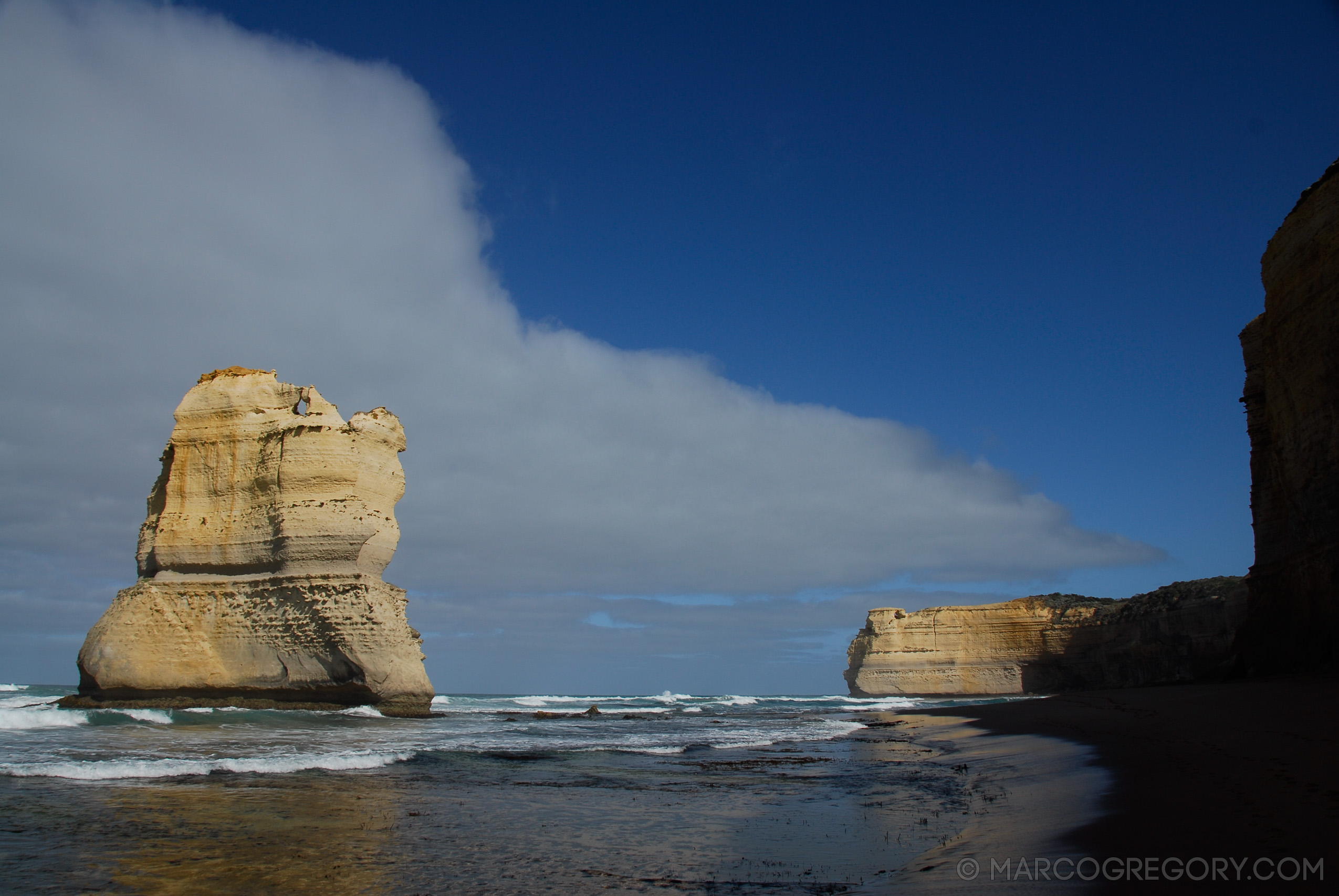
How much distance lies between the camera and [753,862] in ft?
18.2

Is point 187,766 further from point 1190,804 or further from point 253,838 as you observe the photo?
point 1190,804

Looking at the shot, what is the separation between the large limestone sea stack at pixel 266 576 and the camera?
25078 mm

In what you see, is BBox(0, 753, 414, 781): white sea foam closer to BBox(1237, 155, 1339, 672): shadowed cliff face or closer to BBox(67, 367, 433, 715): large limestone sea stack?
BBox(67, 367, 433, 715): large limestone sea stack

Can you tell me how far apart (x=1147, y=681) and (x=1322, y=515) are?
2801 centimetres

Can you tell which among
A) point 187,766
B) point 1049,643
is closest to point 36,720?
point 187,766

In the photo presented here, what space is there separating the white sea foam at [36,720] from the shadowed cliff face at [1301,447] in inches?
1155

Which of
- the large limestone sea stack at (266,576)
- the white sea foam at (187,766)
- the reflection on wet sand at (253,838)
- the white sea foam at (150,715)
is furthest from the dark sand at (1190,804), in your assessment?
the large limestone sea stack at (266,576)

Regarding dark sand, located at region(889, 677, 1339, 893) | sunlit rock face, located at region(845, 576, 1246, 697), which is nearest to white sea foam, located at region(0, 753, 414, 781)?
dark sand, located at region(889, 677, 1339, 893)

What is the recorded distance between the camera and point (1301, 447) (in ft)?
57.9

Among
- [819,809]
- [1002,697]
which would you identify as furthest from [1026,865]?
[1002,697]

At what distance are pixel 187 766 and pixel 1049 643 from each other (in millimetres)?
56582

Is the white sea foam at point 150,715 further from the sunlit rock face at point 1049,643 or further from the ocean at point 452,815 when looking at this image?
the sunlit rock face at point 1049,643

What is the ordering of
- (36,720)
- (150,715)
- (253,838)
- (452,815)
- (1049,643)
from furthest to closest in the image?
(1049,643)
(150,715)
(36,720)
(452,815)
(253,838)

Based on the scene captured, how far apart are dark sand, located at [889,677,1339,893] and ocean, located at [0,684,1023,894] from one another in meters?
0.64
